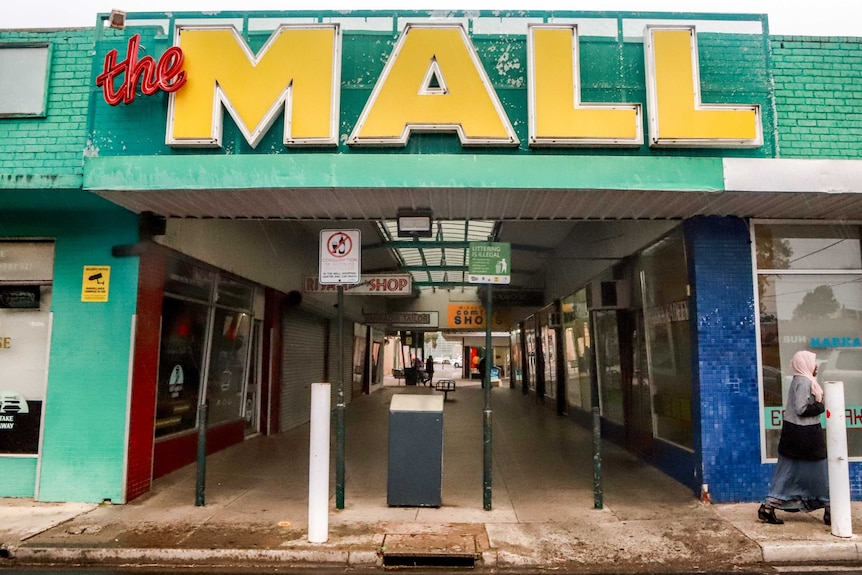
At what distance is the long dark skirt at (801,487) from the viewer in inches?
229

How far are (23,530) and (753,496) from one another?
8.03 m

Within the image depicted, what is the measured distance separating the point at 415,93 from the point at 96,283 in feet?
14.9

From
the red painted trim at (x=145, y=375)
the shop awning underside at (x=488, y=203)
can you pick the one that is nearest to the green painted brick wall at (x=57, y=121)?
the shop awning underside at (x=488, y=203)

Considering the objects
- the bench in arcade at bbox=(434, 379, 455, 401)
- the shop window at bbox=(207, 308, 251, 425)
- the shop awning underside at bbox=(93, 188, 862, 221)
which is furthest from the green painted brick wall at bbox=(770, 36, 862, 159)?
the bench in arcade at bbox=(434, 379, 455, 401)

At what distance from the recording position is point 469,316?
76.3ft

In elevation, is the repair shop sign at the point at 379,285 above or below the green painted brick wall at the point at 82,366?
above

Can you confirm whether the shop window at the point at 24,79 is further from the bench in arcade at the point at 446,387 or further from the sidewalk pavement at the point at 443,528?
the bench in arcade at the point at 446,387

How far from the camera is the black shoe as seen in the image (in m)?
5.92

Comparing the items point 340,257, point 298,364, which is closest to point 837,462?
point 340,257

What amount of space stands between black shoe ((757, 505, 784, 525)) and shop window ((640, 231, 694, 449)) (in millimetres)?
1411

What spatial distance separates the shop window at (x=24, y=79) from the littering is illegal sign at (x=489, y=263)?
550cm

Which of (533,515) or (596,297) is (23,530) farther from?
(596,297)

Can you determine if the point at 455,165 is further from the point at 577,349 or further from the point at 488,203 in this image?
the point at 577,349

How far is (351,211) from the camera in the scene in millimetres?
7113
